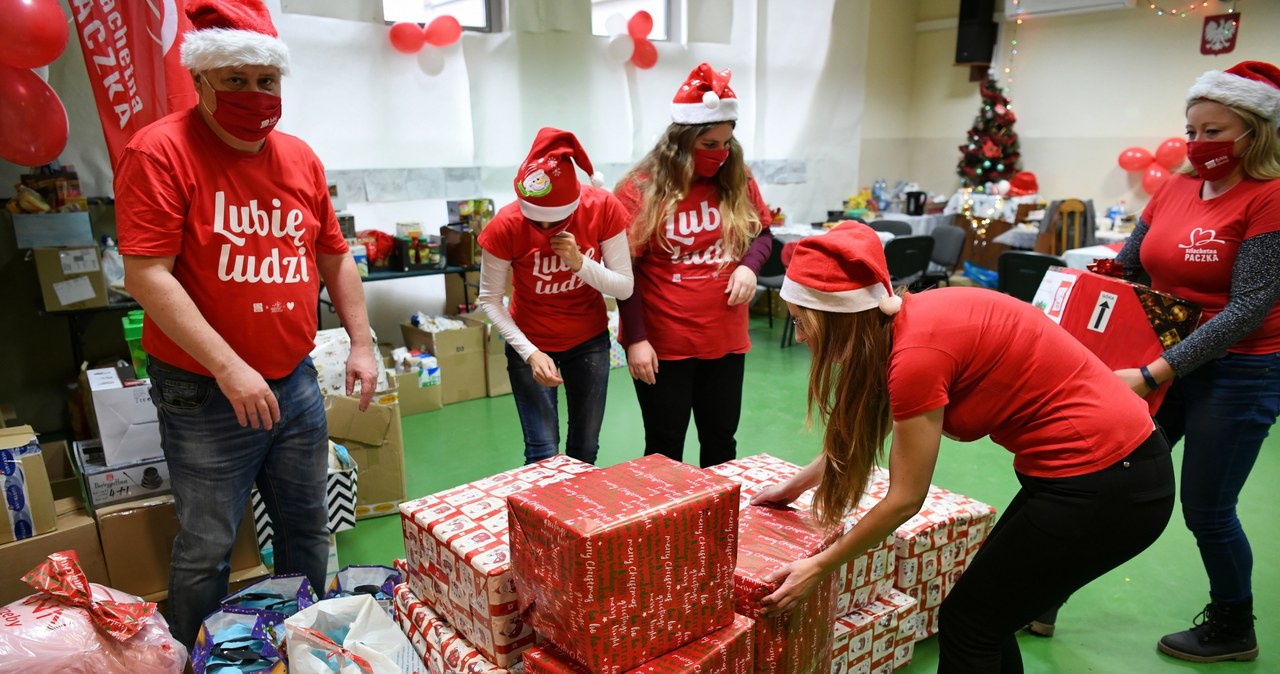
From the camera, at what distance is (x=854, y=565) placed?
200cm

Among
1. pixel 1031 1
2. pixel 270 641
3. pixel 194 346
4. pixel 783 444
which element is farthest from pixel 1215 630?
pixel 1031 1

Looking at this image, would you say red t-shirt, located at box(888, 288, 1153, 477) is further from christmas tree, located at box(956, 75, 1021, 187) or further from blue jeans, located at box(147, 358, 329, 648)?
christmas tree, located at box(956, 75, 1021, 187)

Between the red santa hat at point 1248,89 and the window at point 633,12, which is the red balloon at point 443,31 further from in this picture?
the red santa hat at point 1248,89

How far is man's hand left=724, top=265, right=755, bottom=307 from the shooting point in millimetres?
2346

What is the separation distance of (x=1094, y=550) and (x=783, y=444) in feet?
7.98

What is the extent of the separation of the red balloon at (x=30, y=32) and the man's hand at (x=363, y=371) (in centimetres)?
169

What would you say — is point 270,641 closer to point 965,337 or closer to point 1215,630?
point 965,337

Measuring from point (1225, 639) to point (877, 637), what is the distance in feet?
3.43

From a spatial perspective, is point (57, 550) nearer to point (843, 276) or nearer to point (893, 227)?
point (843, 276)

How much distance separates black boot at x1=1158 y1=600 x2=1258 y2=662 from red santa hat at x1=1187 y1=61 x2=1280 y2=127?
1.32 meters

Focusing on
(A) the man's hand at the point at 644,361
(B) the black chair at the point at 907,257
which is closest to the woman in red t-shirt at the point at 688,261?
(A) the man's hand at the point at 644,361

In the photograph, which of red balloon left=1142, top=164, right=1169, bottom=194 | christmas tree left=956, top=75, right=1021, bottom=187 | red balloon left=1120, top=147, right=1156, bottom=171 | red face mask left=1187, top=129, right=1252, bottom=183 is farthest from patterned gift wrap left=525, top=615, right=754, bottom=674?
christmas tree left=956, top=75, right=1021, bottom=187

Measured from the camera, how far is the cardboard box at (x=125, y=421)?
2211 mm

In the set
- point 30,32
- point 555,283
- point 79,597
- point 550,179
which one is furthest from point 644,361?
point 30,32
